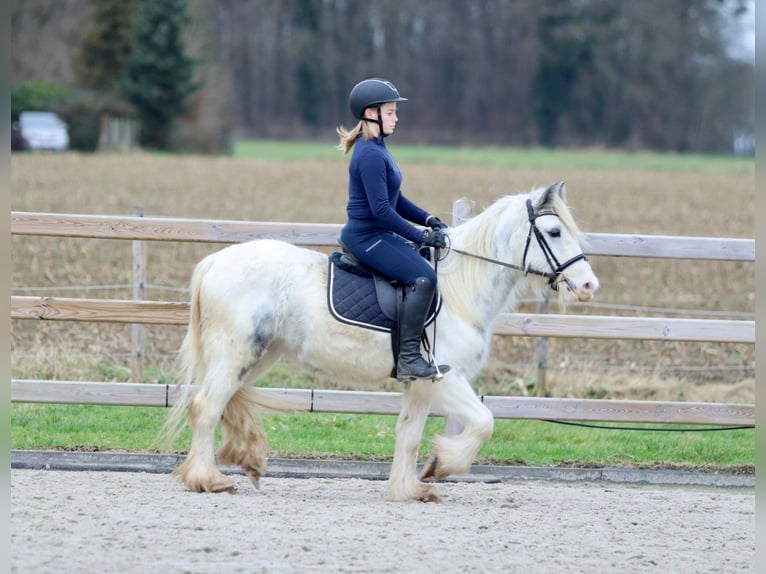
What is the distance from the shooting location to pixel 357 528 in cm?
630

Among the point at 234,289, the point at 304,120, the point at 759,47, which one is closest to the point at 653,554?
the point at 234,289

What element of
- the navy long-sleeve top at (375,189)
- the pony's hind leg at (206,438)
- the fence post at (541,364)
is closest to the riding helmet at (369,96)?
the navy long-sleeve top at (375,189)

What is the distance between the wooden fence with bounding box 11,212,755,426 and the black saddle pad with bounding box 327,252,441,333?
1.26 metres

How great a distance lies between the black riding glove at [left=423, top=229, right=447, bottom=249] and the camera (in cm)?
714

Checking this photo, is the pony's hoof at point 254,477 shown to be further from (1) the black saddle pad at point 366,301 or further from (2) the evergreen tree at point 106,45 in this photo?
(2) the evergreen tree at point 106,45

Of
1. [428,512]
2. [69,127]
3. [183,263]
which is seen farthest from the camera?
[69,127]

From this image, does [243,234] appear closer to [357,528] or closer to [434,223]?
[434,223]

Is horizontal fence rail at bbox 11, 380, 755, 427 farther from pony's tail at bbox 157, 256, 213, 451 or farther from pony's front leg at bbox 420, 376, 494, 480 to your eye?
pony's front leg at bbox 420, 376, 494, 480

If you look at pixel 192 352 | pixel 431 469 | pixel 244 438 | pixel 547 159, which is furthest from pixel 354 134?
pixel 547 159

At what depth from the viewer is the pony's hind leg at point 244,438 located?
7.34m

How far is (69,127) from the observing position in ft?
167

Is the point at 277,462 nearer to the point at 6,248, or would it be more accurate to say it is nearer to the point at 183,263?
the point at 6,248

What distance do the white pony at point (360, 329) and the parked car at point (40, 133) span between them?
127 ft

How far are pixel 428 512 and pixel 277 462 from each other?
1.65 m
